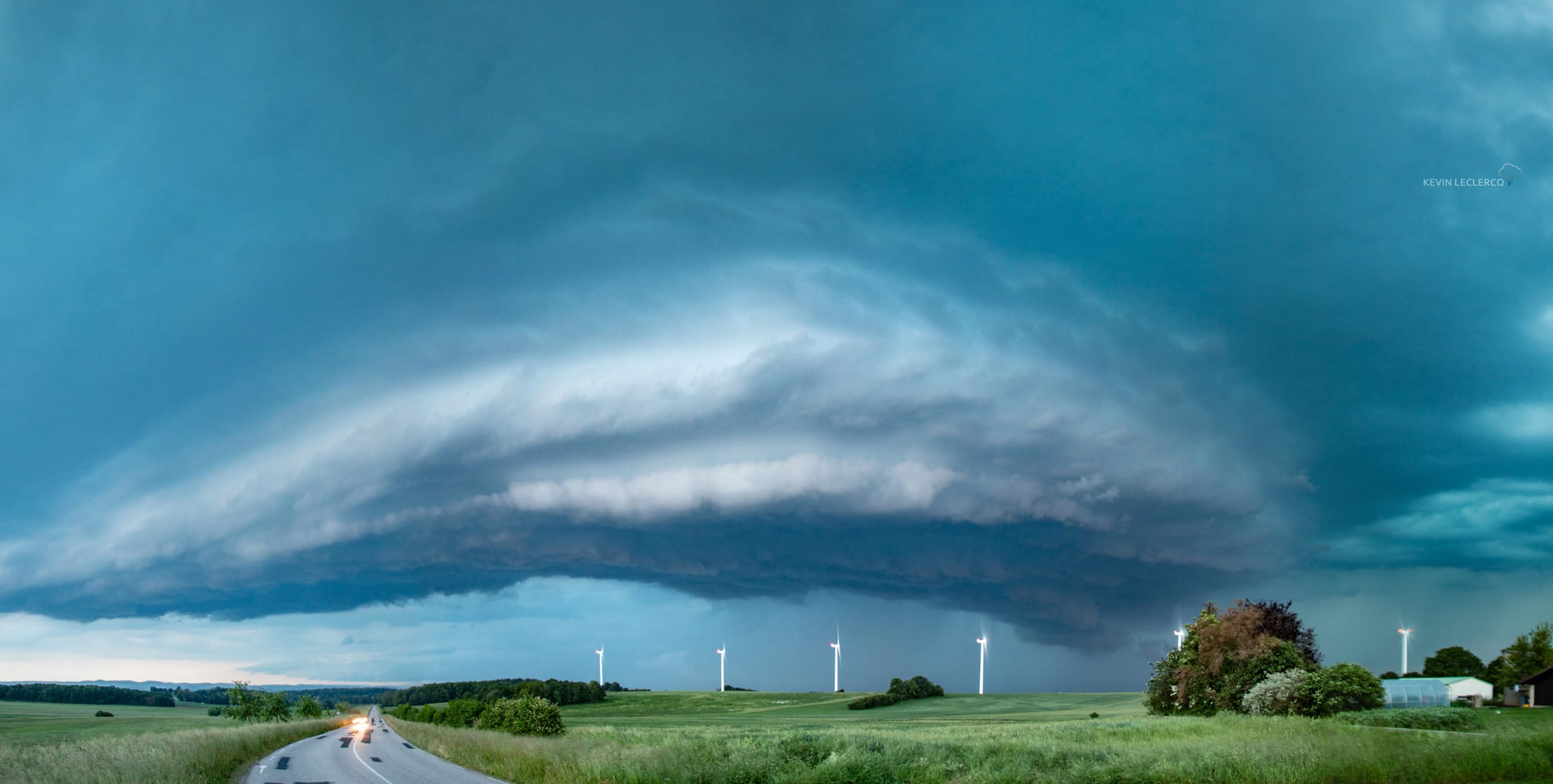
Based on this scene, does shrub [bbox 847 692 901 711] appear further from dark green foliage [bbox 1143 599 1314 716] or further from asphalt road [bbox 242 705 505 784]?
asphalt road [bbox 242 705 505 784]

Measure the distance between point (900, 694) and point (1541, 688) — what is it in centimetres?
8941

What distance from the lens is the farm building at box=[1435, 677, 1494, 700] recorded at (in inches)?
3969

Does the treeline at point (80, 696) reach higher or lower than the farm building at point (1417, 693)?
lower

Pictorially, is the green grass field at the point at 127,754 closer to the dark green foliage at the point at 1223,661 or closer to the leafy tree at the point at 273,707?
the leafy tree at the point at 273,707

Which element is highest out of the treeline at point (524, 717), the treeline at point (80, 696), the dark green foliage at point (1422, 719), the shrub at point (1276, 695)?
the dark green foliage at point (1422, 719)

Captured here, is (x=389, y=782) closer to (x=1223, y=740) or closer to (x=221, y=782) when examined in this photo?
(x=221, y=782)

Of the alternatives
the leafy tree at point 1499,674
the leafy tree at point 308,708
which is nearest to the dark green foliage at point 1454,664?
the leafy tree at point 1499,674

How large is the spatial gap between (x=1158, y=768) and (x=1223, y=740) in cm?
872

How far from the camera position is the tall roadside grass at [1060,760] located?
27094 mm

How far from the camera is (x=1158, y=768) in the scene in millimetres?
28078

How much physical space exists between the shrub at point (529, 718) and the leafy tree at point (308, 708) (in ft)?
333

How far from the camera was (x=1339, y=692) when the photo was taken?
6012 cm

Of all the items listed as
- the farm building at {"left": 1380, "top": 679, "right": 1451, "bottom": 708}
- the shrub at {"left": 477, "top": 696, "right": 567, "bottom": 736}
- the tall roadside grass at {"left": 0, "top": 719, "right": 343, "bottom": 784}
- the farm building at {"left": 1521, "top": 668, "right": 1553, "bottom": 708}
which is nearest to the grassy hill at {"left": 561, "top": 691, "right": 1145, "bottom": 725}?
the farm building at {"left": 1380, "top": 679, "right": 1451, "bottom": 708}

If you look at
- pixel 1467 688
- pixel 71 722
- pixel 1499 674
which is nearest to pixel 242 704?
pixel 71 722
